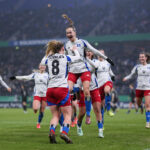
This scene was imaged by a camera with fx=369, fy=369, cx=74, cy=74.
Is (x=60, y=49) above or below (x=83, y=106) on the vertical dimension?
above

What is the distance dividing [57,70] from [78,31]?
40.2 meters

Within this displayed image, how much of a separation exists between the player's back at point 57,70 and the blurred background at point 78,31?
105 feet

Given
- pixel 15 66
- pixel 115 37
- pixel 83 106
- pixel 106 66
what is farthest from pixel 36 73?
pixel 15 66

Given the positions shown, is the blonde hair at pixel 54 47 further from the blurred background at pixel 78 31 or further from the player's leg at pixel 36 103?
the blurred background at pixel 78 31

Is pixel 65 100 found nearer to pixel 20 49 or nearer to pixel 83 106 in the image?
pixel 83 106

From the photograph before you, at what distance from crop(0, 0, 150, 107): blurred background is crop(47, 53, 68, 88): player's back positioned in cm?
3211

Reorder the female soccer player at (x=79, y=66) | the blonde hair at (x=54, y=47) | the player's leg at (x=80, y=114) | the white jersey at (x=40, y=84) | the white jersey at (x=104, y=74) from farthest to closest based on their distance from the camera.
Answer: the white jersey at (x=40, y=84) < the white jersey at (x=104, y=74) < the player's leg at (x=80, y=114) < the female soccer player at (x=79, y=66) < the blonde hair at (x=54, y=47)

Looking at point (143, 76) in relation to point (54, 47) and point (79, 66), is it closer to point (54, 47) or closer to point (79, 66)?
point (79, 66)

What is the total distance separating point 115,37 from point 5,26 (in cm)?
1749

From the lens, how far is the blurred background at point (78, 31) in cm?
4344

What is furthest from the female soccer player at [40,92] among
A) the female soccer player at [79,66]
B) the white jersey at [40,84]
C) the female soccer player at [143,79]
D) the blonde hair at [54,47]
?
the blonde hair at [54,47]

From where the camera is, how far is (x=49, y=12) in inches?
2069

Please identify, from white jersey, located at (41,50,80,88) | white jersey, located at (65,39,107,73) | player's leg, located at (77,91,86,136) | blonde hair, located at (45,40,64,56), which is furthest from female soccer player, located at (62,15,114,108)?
white jersey, located at (41,50,80,88)

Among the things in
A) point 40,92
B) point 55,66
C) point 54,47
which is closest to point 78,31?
point 40,92
